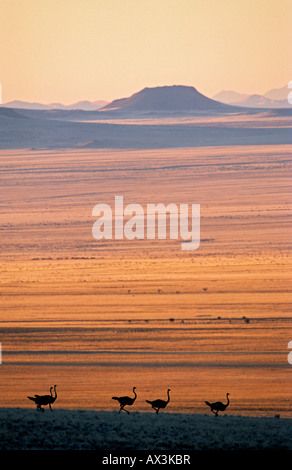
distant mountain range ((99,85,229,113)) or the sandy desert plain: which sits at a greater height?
distant mountain range ((99,85,229,113))

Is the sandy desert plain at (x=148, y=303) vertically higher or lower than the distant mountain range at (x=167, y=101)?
lower

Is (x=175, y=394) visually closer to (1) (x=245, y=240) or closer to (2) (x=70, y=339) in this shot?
(2) (x=70, y=339)

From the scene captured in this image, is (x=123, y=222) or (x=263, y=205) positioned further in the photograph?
(x=263, y=205)

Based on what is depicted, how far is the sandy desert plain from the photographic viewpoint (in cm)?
1102

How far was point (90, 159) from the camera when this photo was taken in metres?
42.3

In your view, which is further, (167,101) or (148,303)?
(167,101)

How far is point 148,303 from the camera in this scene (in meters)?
15.2

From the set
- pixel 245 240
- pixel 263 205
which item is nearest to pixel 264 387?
pixel 245 240

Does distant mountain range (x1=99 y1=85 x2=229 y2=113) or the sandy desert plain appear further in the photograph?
distant mountain range (x1=99 y1=85 x2=229 y2=113)

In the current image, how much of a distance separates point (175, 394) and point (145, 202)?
17.6 meters

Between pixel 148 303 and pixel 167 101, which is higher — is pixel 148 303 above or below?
below

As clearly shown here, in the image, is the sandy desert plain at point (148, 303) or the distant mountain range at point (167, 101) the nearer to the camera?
the sandy desert plain at point (148, 303)

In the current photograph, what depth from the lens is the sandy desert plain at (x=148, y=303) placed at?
11023 mm
